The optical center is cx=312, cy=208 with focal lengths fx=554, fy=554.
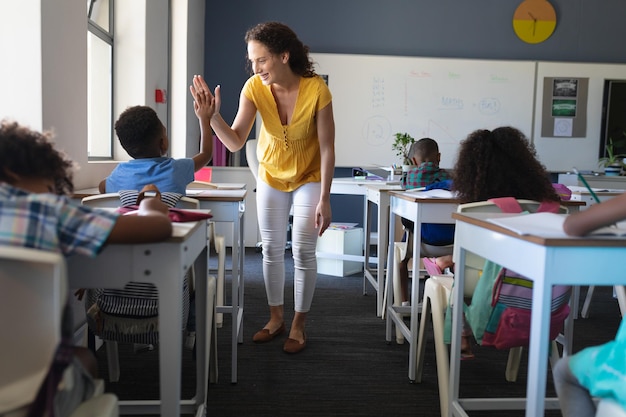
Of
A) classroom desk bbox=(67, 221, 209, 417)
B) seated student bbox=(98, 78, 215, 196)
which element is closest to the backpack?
classroom desk bbox=(67, 221, 209, 417)

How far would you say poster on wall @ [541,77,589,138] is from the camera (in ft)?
18.3

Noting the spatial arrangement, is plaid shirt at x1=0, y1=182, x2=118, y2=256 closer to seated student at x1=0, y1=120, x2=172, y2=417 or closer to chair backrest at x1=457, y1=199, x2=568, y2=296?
seated student at x1=0, y1=120, x2=172, y2=417

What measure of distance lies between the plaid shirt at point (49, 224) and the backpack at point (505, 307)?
1.10 m

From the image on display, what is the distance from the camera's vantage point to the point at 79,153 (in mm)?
2340

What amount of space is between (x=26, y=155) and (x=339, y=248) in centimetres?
333

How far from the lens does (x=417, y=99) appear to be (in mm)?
5559

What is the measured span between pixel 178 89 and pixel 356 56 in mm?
1882

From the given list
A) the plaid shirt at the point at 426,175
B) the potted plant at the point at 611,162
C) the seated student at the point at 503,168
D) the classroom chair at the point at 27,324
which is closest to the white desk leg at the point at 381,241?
the plaid shirt at the point at 426,175

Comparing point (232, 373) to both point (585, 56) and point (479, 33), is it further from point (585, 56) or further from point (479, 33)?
point (585, 56)

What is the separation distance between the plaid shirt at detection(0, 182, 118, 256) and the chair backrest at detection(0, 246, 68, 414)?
6cm

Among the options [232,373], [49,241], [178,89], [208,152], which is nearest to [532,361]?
[49,241]

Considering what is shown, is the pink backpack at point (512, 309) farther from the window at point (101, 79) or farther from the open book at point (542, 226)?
the window at point (101, 79)

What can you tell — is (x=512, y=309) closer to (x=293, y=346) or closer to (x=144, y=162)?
(x=293, y=346)

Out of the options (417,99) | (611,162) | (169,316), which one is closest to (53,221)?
(169,316)
